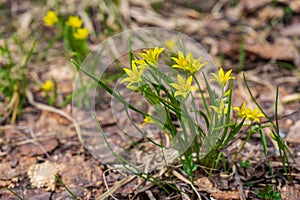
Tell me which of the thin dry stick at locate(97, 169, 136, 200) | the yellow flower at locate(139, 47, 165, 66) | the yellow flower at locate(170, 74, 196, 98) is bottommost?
the thin dry stick at locate(97, 169, 136, 200)

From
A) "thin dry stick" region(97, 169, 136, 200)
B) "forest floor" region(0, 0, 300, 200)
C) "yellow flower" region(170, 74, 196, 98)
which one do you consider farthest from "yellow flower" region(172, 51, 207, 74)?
"thin dry stick" region(97, 169, 136, 200)

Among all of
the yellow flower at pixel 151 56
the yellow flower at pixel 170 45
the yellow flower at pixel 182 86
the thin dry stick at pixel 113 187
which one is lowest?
the thin dry stick at pixel 113 187

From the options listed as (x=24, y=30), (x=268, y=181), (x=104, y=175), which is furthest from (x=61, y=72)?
(x=268, y=181)

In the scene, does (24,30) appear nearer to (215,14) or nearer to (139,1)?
(139,1)

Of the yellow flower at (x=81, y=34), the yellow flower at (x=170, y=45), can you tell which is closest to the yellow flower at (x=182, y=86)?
the yellow flower at (x=170, y=45)

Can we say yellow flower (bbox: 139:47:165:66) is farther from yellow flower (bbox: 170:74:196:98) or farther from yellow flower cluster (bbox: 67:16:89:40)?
yellow flower cluster (bbox: 67:16:89:40)

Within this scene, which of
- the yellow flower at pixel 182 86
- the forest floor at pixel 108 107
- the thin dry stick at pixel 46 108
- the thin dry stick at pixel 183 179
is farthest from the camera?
the thin dry stick at pixel 46 108

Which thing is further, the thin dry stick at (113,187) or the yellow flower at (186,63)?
the thin dry stick at (113,187)

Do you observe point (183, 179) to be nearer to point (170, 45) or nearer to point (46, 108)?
point (170, 45)

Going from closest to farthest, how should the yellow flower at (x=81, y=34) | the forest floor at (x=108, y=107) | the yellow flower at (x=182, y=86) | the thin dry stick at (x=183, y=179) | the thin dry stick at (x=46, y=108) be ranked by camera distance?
the yellow flower at (x=182, y=86)
the thin dry stick at (x=183, y=179)
the forest floor at (x=108, y=107)
the thin dry stick at (x=46, y=108)
the yellow flower at (x=81, y=34)

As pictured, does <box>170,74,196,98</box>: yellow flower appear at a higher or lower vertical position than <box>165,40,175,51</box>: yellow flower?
lower

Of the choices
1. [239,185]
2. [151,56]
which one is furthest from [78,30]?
[239,185]

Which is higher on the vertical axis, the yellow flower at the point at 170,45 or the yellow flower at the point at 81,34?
the yellow flower at the point at 170,45

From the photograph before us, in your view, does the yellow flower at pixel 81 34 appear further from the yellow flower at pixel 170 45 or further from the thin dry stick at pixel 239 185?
the thin dry stick at pixel 239 185
